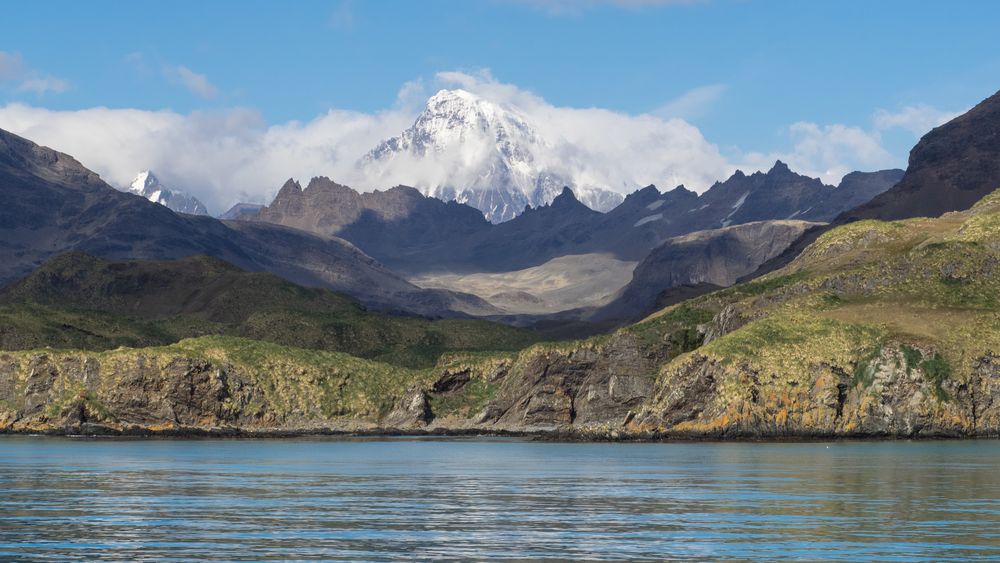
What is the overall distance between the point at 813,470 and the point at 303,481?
4686 centimetres

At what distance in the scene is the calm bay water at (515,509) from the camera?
6962 cm

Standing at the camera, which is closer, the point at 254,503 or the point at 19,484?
the point at 254,503

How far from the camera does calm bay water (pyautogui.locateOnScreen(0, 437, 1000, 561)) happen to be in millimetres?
69625

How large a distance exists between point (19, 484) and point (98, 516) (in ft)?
111

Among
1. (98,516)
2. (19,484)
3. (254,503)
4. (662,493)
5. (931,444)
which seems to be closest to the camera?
(98,516)

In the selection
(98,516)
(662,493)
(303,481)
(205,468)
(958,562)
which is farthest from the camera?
(205,468)

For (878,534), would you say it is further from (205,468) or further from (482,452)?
(482,452)

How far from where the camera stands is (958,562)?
208ft

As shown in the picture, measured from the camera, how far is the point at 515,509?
3649 inches

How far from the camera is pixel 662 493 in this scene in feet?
345

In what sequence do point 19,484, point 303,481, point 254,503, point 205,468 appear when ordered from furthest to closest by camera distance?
point 205,468, point 303,481, point 19,484, point 254,503

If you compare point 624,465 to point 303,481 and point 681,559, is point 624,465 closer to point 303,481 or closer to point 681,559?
point 303,481

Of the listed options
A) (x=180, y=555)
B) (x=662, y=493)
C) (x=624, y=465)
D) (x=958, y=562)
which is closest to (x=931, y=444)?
(x=624, y=465)

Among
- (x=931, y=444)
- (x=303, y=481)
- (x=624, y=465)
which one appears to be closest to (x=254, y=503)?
(x=303, y=481)
